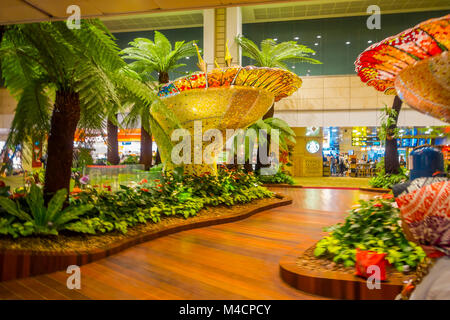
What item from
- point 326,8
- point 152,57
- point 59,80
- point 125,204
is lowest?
point 125,204

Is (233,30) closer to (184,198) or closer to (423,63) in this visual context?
(184,198)

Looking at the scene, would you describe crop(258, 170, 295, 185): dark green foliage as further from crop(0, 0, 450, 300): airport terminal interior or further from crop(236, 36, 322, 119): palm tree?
crop(236, 36, 322, 119): palm tree

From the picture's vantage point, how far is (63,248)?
3.10 meters

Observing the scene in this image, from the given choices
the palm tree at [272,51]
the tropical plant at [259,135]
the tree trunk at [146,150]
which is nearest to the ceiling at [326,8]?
the palm tree at [272,51]

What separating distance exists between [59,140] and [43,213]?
0.88 meters

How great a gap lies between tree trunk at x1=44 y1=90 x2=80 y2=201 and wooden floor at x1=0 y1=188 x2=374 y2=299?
3.74ft

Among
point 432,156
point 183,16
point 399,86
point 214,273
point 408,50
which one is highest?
point 183,16

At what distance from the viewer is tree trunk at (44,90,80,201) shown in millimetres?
3624

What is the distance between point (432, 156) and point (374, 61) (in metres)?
2.21

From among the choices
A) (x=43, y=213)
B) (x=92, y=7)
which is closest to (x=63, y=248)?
(x=43, y=213)

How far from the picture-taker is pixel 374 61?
172 cm

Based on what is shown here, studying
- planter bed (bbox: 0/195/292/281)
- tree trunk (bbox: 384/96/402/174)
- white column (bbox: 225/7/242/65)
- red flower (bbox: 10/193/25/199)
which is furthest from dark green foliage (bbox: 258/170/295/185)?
red flower (bbox: 10/193/25/199)

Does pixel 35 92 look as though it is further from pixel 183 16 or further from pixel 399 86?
pixel 183 16
